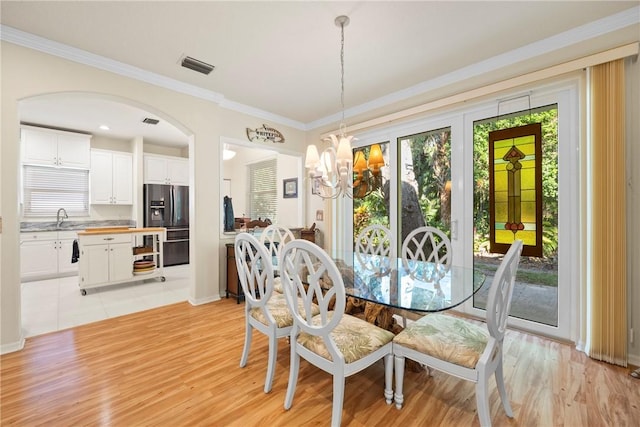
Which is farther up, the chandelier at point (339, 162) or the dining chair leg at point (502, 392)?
the chandelier at point (339, 162)

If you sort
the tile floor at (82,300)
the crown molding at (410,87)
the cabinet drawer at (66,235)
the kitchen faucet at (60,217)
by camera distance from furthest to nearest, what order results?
the kitchen faucet at (60,217), the cabinet drawer at (66,235), the tile floor at (82,300), the crown molding at (410,87)

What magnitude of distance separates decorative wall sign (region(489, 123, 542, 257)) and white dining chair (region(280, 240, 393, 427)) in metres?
1.87

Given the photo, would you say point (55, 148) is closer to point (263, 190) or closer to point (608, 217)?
point (263, 190)

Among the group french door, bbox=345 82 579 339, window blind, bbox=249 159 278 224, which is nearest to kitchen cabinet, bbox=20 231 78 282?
window blind, bbox=249 159 278 224

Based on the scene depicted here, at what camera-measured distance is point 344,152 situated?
2182mm

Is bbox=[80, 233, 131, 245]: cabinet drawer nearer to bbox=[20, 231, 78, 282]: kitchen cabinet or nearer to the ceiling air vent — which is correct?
bbox=[20, 231, 78, 282]: kitchen cabinet

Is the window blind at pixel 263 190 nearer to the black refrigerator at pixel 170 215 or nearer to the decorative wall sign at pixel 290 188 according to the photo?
the decorative wall sign at pixel 290 188

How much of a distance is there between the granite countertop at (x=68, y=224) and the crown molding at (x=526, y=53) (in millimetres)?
5403

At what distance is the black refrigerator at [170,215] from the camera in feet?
18.1

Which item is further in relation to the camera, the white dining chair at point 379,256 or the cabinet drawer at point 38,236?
the cabinet drawer at point 38,236

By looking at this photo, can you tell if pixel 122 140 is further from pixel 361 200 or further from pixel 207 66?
pixel 361 200

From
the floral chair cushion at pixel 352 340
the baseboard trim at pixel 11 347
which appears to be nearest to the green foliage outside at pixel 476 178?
the floral chair cushion at pixel 352 340

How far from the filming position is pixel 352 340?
1.55 metres

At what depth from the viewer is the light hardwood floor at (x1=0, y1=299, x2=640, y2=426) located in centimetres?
157
